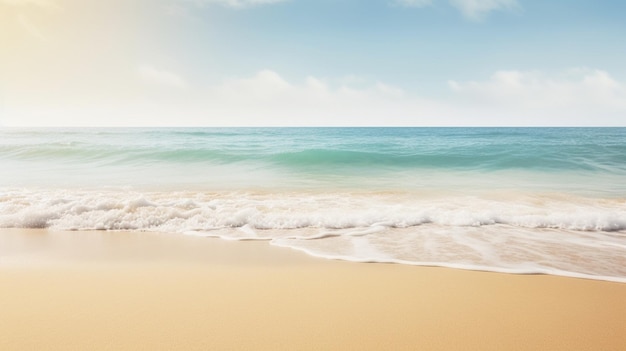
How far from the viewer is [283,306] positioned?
2.88 m

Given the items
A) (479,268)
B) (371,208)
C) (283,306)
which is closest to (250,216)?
(371,208)

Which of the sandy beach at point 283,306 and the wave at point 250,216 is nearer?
the sandy beach at point 283,306

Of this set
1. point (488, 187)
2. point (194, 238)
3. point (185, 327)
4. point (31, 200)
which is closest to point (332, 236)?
point (194, 238)

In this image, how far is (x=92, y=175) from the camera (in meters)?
13.1

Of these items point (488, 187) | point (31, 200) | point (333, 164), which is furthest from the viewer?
point (333, 164)

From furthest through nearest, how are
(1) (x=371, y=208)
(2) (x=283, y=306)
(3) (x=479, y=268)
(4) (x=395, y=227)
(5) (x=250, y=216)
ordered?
(1) (x=371, y=208)
(5) (x=250, y=216)
(4) (x=395, y=227)
(3) (x=479, y=268)
(2) (x=283, y=306)

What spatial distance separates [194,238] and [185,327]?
9.16 feet

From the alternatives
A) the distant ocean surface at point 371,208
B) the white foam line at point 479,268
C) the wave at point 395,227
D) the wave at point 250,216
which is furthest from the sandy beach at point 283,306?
the wave at point 250,216

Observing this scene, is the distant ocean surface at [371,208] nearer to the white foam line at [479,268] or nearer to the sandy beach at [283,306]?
the white foam line at [479,268]

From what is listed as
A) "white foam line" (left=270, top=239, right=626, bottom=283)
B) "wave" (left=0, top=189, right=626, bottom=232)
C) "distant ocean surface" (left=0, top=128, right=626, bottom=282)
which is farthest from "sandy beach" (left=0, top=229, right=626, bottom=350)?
"wave" (left=0, top=189, right=626, bottom=232)

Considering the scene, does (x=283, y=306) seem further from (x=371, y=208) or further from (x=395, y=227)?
(x=371, y=208)

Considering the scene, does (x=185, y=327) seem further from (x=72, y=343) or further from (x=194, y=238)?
(x=194, y=238)

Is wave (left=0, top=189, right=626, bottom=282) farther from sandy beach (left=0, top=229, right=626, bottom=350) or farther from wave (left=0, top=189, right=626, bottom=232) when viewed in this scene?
sandy beach (left=0, top=229, right=626, bottom=350)

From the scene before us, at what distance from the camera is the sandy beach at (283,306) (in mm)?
2371
